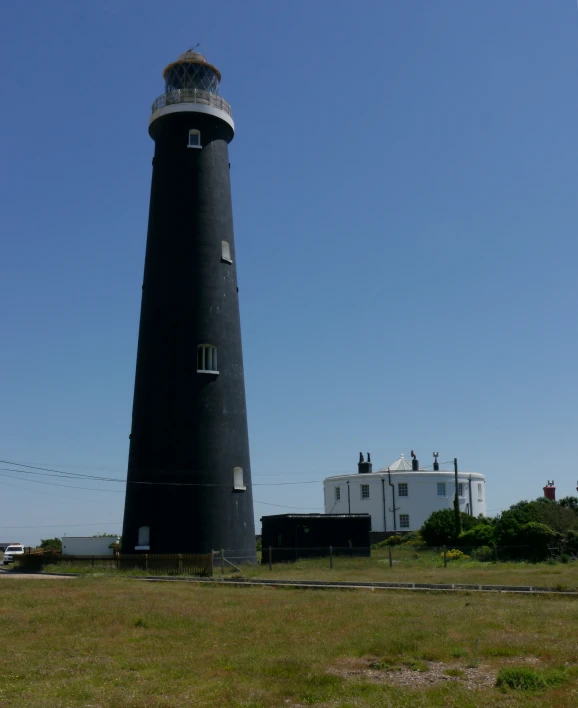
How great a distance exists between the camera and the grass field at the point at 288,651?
1091 cm

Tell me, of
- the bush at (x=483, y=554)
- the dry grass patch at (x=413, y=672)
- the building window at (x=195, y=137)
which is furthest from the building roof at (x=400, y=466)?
the dry grass patch at (x=413, y=672)

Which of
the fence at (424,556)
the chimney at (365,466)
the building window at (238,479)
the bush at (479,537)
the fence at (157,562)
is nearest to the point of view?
the fence at (157,562)

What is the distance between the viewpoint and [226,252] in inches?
1454

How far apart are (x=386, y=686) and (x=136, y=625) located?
808cm

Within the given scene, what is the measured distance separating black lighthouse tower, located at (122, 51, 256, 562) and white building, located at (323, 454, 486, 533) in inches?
1305

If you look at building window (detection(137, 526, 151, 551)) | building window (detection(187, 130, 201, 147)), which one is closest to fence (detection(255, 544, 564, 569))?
building window (detection(137, 526, 151, 551))

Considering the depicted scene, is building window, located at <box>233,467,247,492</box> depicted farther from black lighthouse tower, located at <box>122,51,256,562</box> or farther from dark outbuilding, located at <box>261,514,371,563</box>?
dark outbuilding, located at <box>261,514,371,563</box>

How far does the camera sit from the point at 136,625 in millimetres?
17578

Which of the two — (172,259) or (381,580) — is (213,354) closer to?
(172,259)

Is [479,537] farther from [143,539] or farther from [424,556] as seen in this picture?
[143,539]

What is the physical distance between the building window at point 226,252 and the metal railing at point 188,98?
6.97 metres

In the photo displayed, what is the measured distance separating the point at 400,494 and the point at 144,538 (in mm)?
36811

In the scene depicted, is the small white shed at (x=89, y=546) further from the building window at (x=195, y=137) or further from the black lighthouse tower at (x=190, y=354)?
the building window at (x=195, y=137)

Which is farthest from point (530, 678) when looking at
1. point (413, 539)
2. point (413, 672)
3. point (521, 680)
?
point (413, 539)
